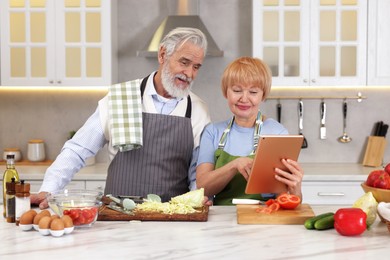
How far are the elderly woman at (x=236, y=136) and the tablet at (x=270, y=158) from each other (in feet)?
0.25

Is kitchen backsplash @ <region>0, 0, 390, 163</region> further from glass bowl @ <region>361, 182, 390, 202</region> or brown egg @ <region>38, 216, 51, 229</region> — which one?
brown egg @ <region>38, 216, 51, 229</region>

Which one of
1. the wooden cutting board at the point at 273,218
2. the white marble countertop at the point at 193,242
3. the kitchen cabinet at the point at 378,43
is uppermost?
the kitchen cabinet at the point at 378,43

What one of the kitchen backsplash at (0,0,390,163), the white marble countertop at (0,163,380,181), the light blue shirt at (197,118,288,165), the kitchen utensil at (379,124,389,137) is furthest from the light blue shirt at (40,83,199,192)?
the kitchen utensil at (379,124,389,137)

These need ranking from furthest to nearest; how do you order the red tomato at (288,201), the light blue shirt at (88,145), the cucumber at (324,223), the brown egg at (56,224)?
the light blue shirt at (88,145) < the red tomato at (288,201) < the cucumber at (324,223) < the brown egg at (56,224)

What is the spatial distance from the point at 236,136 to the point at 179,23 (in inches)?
79.8

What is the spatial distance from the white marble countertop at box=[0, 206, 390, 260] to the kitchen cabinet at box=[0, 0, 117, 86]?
2456 mm

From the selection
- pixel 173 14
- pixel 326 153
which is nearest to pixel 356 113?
pixel 326 153

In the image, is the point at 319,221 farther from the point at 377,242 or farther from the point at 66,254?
the point at 66,254

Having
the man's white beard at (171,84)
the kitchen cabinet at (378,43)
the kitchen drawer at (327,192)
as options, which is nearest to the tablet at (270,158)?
the man's white beard at (171,84)

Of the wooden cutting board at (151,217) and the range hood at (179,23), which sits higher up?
the range hood at (179,23)

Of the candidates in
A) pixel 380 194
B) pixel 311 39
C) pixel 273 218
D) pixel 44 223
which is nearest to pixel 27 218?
pixel 44 223

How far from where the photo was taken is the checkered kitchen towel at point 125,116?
311cm

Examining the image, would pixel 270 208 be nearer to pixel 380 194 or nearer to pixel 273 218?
pixel 273 218

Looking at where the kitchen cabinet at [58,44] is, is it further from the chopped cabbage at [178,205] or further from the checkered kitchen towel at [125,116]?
the chopped cabbage at [178,205]
